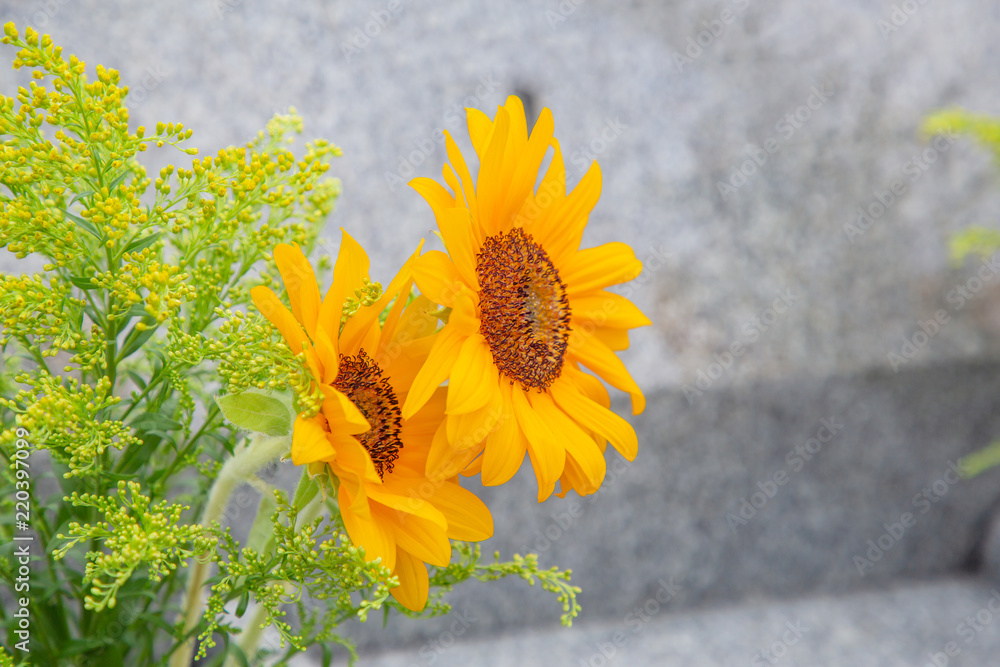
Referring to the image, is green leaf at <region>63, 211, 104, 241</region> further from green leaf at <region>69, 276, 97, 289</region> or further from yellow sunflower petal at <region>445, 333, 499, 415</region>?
yellow sunflower petal at <region>445, 333, 499, 415</region>

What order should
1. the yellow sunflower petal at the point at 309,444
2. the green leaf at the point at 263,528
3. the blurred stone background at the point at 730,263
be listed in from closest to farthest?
1. the yellow sunflower petal at the point at 309,444
2. the green leaf at the point at 263,528
3. the blurred stone background at the point at 730,263

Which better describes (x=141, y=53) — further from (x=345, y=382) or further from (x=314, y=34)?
(x=345, y=382)

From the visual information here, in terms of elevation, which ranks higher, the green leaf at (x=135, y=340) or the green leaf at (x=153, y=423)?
the green leaf at (x=135, y=340)

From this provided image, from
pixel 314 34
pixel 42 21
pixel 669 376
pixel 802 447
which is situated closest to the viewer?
pixel 42 21

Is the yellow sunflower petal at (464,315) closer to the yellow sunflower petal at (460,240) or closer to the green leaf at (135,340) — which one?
the yellow sunflower petal at (460,240)

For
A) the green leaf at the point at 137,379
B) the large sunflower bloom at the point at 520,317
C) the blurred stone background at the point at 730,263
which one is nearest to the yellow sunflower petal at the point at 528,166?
the large sunflower bloom at the point at 520,317

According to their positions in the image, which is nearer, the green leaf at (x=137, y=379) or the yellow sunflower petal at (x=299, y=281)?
the yellow sunflower petal at (x=299, y=281)

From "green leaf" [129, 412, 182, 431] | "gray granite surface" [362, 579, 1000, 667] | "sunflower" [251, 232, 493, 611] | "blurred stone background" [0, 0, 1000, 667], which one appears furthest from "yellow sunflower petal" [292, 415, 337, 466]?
"gray granite surface" [362, 579, 1000, 667]

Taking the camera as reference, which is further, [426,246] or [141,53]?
[426,246]

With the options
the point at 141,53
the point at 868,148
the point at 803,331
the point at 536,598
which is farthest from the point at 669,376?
the point at 141,53
